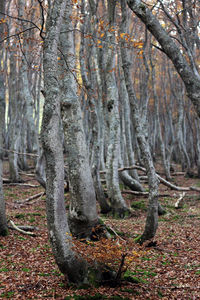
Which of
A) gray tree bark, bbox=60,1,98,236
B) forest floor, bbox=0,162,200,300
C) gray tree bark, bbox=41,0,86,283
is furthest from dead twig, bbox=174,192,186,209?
gray tree bark, bbox=41,0,86,283

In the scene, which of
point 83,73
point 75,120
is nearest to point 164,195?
point 83,73

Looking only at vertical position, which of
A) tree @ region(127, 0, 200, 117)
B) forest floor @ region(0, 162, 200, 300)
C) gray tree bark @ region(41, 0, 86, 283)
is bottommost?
forest floor @ region(0, 162, 200, 300)

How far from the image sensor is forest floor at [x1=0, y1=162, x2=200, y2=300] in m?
3.93

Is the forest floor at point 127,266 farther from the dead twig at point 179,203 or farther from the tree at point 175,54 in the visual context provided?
the tree at point 175,54

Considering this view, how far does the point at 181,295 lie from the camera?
162 inches

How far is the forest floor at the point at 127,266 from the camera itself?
393 cm

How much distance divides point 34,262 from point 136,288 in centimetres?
210

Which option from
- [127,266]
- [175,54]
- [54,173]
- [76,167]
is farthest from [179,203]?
[54,173]

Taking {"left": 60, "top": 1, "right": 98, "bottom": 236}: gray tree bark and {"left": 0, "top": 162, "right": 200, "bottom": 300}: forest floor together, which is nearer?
{"left": 0, "top": 162, "right": 200, "bottom": 300}: forest floor

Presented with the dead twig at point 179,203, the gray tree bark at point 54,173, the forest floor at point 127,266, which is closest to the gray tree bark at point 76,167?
the forest floor at point 127,266

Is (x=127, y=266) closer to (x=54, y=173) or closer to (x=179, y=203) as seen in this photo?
(x=54, y=173)

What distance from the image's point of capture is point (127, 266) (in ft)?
12.7

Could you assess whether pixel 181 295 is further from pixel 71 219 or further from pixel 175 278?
pixel 71 219

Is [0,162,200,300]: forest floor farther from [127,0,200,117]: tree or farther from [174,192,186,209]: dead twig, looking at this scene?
[127,0,200,117]: tree
